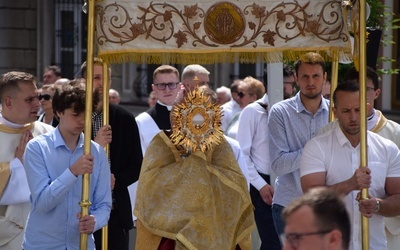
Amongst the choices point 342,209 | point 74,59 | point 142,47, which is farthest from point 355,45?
point 74,59

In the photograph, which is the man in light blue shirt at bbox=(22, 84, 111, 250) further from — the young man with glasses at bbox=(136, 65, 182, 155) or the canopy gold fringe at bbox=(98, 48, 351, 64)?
the young man with glasses at bbox=(136, 65, 182, 155)

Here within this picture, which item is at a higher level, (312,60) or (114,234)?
(312,60)

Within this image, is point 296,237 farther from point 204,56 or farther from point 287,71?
point 287,71

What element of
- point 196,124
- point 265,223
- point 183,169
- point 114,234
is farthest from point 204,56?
point 265,223

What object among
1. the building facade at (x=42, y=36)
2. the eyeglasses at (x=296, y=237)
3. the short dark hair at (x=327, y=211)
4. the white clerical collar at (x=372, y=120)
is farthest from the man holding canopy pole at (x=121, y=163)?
the building facade at (x=42, y=36)

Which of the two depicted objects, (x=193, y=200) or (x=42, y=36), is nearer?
(x=193, y=200)

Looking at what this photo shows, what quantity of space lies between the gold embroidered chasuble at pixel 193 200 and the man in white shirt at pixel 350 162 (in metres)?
0.77

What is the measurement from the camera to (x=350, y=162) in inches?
263

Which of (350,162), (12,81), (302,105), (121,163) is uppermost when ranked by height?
(12,81)

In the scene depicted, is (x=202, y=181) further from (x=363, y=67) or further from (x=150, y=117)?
(x=150, y=117)

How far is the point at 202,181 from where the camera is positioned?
7254 millimetres

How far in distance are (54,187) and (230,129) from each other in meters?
4.95

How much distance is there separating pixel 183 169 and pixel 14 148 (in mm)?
1184

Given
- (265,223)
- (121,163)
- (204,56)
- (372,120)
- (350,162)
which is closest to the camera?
(350,162)
